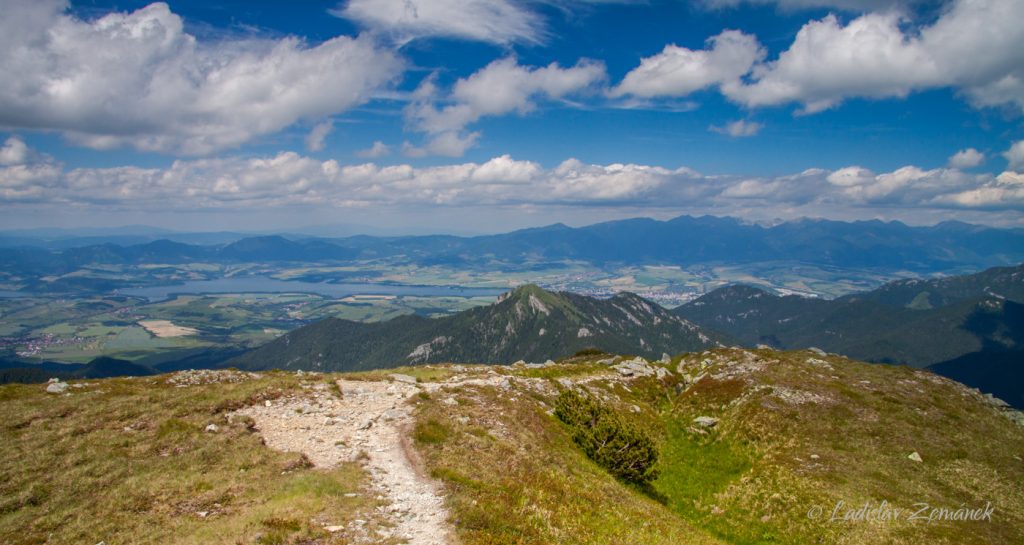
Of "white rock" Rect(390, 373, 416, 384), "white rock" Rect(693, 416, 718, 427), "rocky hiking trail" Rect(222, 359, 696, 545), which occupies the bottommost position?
"white rock" Rect(693, 416, 718, 427)

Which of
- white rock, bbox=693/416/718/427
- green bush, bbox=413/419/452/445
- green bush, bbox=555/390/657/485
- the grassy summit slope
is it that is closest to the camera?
the grassy summit slope

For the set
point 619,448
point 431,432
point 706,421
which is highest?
point 431,432

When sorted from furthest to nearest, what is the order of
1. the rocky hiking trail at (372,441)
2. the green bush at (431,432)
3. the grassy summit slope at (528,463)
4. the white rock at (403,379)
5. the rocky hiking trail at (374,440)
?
1. the white rock at (403,379)
2. the green bush at (431,432)
3. the grassy summit slope at (528,463)
4. the rocky hiking trail at (372,441)
5. the rocky hiking trail at (374,440)

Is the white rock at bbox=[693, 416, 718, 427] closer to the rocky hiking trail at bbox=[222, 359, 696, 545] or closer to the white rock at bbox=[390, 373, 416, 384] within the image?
the rocky hiking trail at bbox=[222, 359, 696, 545]

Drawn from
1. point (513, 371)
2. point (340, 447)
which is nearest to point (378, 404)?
point (340, 447)

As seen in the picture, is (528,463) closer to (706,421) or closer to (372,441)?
(372,441)

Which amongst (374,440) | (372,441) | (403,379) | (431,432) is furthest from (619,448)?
(403,379)

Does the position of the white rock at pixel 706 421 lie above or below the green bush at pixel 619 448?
below

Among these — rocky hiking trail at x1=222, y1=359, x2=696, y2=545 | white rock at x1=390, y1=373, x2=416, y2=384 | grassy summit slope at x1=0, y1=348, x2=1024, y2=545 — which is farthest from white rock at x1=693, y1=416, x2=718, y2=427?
white rock at x1=390, y1=373, x2=416, y2=384

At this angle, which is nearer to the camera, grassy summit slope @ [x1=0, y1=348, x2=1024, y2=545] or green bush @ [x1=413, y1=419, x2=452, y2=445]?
grassy summit slope @ [x1=0, y1=348, x2=1024, y2=545]

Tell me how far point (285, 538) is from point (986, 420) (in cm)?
6861

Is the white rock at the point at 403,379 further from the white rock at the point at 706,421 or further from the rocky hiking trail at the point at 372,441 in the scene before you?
the white rock at the point at 706,421

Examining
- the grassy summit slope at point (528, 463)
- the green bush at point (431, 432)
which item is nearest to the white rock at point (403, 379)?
the grassy summit slope at point (528, 463)

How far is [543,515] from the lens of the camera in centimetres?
2019
